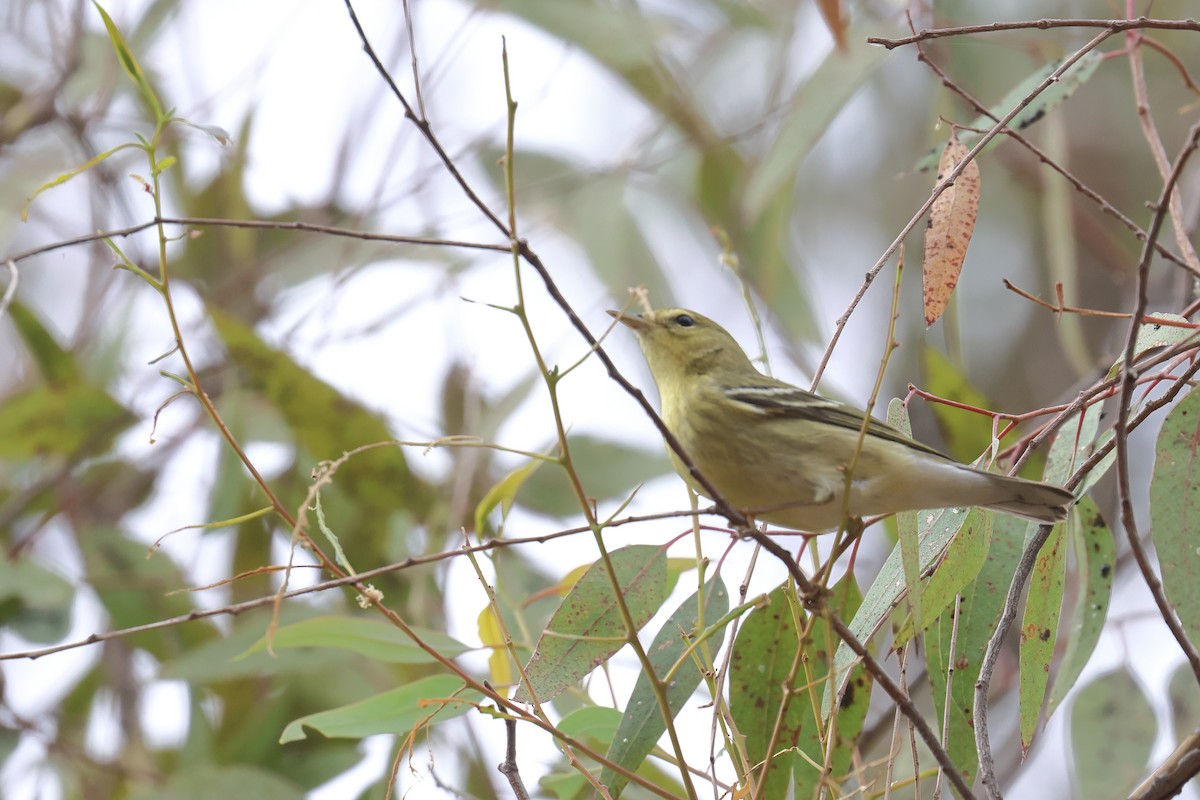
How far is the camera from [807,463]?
2135 millimetres

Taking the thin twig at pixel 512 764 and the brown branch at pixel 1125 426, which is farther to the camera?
the thin twig at pixel 512 764

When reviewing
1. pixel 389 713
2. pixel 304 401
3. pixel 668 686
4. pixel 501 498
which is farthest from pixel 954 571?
pixel 304 401

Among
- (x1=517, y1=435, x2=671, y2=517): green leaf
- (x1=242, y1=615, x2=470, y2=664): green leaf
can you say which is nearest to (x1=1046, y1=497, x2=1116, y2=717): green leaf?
(x1=242, y1=615, x2=470, y2=664): green leaf

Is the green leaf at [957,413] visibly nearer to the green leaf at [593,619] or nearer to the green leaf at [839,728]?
the green leaf at [839,728]

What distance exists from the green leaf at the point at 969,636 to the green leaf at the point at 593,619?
50cm

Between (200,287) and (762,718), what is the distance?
3.10m

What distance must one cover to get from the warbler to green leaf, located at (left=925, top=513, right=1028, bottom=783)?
0.17m

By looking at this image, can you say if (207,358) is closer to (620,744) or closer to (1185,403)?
(620,744)

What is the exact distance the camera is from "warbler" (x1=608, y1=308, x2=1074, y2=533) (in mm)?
1976

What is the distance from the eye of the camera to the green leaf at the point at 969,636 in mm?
1962

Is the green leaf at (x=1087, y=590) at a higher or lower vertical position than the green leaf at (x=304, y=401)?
lower

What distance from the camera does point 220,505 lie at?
3.43 meters

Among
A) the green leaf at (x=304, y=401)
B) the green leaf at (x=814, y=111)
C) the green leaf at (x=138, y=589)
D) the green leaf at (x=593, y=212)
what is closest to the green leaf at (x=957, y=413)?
the green leaf at (x=814, y=111)

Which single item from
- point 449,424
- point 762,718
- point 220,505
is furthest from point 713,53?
point 762,718
